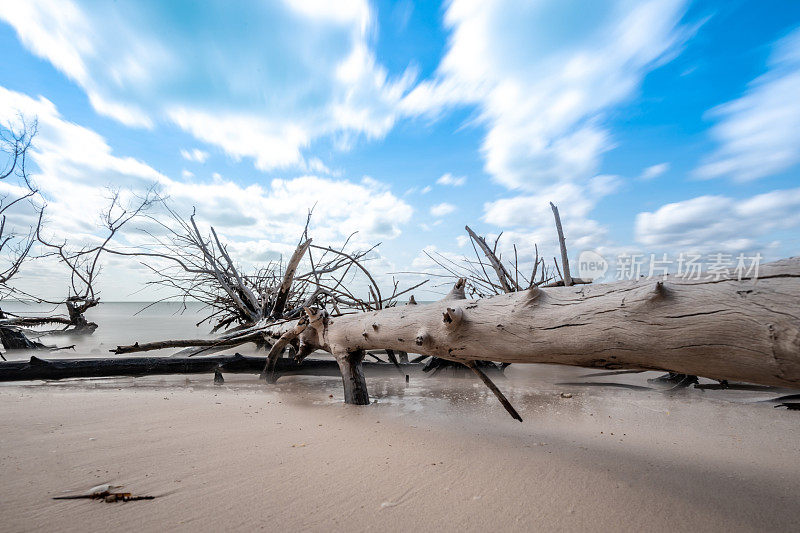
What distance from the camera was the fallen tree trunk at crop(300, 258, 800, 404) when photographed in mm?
1323

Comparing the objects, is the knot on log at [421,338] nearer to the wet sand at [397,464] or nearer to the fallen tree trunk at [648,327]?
the fallen tree trunk at [648,327]

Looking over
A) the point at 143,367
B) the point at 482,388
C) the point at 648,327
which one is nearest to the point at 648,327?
the point at 648,327

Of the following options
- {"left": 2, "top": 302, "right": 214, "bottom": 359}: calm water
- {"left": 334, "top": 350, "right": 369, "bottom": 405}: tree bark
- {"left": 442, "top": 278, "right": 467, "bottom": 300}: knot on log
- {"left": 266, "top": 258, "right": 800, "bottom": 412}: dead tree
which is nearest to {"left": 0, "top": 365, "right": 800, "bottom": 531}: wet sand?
{"left": 334, "top": 350, "right": 369, "bottom": 405}: tree bark

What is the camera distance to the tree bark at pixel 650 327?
4.34 ft

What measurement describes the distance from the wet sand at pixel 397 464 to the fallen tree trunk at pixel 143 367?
73 centimetres

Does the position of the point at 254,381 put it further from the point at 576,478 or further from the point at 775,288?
the point at 775,288

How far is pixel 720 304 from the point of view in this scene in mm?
1439

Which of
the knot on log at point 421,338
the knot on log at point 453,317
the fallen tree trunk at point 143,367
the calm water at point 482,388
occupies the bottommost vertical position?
the calm water at point 482,388

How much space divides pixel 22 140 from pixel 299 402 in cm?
530

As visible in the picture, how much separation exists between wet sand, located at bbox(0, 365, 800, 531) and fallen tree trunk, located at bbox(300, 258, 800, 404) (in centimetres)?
56

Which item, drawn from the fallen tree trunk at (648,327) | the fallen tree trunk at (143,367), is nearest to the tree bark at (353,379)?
the fallen tree trunk at (648,327)

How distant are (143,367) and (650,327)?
4885 millimetres

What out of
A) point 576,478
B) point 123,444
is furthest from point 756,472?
point 123,444

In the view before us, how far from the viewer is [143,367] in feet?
14.0
